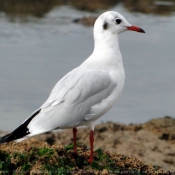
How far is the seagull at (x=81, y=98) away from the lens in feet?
19.9

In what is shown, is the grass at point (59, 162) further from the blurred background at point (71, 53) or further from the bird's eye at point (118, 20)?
the blurred background at point (71, 53)

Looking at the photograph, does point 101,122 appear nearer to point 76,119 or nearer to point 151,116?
point 151,116

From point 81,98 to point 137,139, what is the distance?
146 inches

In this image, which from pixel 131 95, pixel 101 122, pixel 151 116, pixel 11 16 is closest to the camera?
pixel 101 122

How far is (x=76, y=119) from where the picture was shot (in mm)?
6152

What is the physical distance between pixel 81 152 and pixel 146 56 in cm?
852

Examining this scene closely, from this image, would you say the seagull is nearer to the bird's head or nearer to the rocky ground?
the bird's head

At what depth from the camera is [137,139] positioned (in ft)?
32.0

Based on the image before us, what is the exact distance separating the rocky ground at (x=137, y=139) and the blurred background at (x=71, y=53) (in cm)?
59

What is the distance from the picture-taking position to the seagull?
239 inches

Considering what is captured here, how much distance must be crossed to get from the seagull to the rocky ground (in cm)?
287

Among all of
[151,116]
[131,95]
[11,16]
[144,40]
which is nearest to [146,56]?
[144,40]

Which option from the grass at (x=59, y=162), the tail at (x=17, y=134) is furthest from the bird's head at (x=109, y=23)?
the tail at (x=17, y=134)

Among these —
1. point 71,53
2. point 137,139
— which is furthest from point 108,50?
point 71,53
